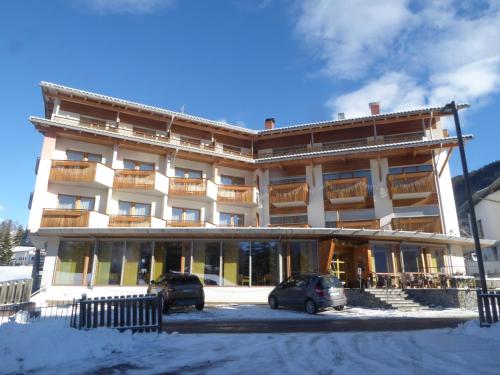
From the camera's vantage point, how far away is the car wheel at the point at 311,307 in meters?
15.3

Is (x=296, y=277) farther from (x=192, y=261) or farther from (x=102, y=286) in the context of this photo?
(x=102, y=286)

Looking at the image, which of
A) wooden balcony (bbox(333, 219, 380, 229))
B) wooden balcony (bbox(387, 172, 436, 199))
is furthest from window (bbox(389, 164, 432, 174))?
wooden balcony (bbox(333, 219, 380, 229))

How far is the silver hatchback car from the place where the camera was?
15.3m

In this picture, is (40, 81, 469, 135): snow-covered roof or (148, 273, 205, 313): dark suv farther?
(40, 81, 469, 135): snow-covered roof

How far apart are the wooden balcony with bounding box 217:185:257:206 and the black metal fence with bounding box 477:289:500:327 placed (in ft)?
59.3

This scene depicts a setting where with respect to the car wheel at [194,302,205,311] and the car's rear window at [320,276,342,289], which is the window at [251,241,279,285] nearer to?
the car wheel at [194,302,205,311]

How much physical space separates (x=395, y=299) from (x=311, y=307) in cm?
526

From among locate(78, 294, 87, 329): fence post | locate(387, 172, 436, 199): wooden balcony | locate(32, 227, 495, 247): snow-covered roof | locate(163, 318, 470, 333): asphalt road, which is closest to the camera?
locate(78, 294, 87, 329): fence post

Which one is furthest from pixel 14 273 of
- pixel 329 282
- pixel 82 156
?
pixel 329 282

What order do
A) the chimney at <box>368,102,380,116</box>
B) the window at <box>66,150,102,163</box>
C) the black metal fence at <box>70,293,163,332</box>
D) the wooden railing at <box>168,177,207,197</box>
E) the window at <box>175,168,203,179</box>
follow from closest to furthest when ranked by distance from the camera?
the black metal fence at <box>70,293,163,332</box> < the window at <box>66,150,102,163</box> < the wooden railing at <box>168,177,207,197</box> < the window at <box>175,168,203,179</box> < the chimney at <box>368,102,380,116</box>

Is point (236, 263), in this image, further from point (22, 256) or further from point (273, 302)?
point (22, 256)

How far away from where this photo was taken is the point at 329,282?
15.7 m

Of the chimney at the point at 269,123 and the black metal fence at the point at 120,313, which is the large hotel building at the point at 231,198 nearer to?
the chimney at the point at 269,123

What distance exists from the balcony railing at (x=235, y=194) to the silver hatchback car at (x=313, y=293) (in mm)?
10996
